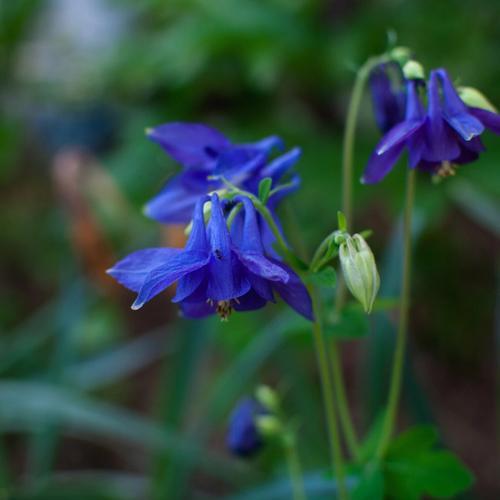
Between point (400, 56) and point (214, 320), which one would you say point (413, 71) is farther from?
point (214, 320)

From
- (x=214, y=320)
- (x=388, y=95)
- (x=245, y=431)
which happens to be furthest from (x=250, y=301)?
(x=214, y=320)

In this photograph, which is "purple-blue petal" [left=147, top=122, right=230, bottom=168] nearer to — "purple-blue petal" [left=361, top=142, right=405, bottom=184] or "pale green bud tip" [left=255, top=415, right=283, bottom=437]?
"purple-blue petal" [left=361, top=142, right=405, bottom=184]

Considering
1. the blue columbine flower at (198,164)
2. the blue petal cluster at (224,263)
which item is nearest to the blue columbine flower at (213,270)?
the blue petal cluster at (224,263)

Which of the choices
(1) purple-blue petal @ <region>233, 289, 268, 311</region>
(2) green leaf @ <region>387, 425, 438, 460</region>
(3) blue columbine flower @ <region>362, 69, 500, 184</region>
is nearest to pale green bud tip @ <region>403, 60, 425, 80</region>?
(3) blue columbine flower @ <region>362, 69, 500, 184</region>

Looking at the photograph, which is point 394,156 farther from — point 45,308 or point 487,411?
point 45,308

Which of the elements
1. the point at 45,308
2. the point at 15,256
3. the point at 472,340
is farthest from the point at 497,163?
the point at 15,256

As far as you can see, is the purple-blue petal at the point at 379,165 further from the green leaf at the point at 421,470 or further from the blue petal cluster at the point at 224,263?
the green leaf at the point at 421,470
